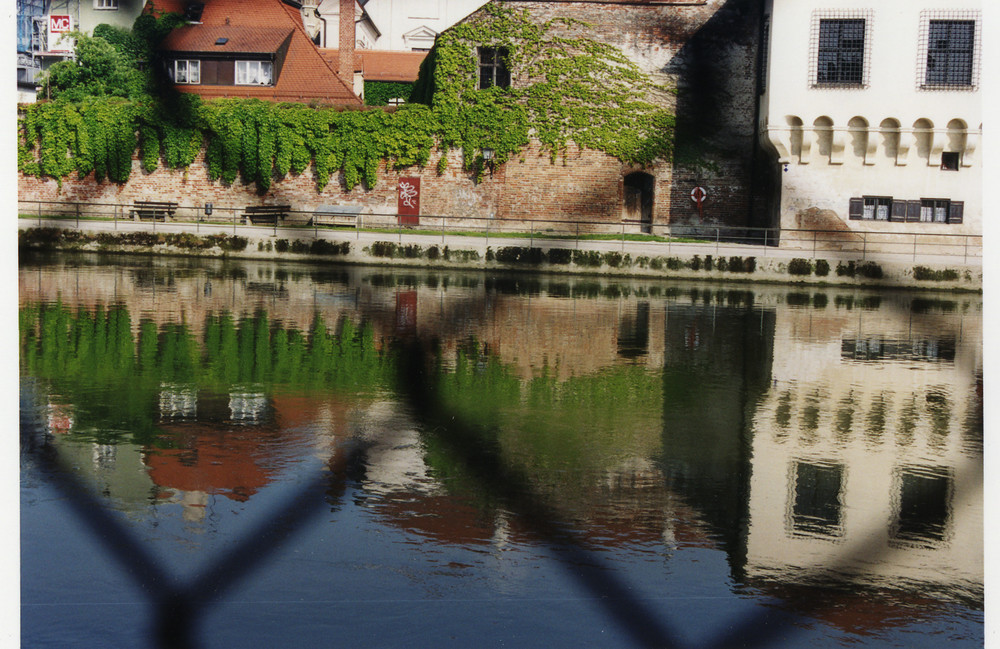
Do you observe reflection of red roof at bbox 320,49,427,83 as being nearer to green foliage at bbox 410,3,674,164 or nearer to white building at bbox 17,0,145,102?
white building at bbox 17,0,145,102

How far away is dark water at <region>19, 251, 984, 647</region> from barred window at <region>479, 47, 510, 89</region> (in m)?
13.7

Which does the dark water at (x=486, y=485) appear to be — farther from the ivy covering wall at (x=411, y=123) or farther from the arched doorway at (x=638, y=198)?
the ivy covering wall at (x=411, y=123)

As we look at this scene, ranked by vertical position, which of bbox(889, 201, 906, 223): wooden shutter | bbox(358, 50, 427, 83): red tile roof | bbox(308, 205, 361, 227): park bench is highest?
bbox(358, 50, 427, 83): red tile roof

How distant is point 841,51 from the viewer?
2100cm

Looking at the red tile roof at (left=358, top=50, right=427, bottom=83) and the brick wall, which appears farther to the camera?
A: the red tile roof at (left=358, top=50, right=427, bottom=83)

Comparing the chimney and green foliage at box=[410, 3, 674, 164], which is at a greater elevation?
the chimney

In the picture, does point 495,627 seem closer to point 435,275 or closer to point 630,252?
point 435,275

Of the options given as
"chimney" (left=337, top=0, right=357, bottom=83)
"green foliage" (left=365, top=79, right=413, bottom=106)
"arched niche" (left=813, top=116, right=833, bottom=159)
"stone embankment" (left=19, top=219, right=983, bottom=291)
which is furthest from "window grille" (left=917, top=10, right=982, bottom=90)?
"green foliage" (left=365, top=79, right=413, bottom=106)

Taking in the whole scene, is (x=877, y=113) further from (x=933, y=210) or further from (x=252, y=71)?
(x=252, y=71)

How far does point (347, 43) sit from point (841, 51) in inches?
593

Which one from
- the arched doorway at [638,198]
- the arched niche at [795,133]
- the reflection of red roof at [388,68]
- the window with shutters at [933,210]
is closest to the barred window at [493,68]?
the arched doorway at [638,198]

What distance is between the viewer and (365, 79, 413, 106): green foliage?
38.1 m

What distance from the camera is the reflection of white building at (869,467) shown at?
4597mm

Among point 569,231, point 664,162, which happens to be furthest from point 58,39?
point 664,162
